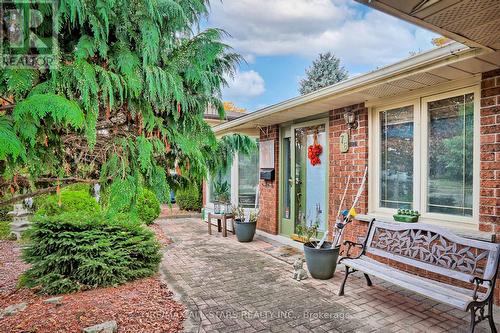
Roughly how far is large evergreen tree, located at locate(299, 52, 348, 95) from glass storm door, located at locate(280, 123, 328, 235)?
1551 cm

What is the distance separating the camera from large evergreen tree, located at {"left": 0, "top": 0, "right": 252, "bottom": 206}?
1.32 m

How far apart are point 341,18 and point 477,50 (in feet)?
45.3

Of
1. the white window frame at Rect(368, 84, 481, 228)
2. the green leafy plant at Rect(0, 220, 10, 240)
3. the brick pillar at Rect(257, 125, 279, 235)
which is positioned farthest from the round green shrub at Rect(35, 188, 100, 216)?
the white window frame at Rect(368, 84, 481, 228)

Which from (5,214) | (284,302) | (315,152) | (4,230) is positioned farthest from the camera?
(5,214)

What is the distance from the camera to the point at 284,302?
3252mm

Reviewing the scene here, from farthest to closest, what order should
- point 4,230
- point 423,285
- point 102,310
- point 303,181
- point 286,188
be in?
point 4,230 < point 286,188 < point 303,181 < point 102,310 < point 423,285

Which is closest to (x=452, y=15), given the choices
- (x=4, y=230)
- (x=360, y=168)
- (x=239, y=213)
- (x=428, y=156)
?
(x=428, y=156)

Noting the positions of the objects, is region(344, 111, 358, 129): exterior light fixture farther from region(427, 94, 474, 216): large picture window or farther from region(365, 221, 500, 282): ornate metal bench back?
region(365, 221, 500, 282): ornate metal bench back

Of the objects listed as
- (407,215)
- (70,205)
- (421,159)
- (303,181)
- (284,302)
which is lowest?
(284,302)

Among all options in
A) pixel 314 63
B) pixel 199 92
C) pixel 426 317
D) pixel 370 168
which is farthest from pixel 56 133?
pixel 314 63

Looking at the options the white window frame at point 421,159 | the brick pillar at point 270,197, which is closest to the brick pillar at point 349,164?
the white window frame at point 421,159

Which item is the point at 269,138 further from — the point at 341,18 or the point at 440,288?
the point at 341,18

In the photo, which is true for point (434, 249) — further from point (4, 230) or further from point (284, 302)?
point (4, 230)

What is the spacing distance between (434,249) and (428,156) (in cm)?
130
